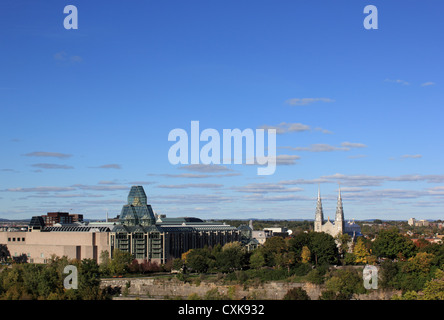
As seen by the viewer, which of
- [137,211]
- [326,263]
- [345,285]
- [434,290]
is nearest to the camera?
[434,290]

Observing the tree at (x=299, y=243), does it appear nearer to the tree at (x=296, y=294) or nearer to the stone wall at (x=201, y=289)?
the stone wall at (x=201, y=289)

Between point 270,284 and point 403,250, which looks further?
point 403,250

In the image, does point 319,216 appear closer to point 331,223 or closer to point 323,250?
point 331,223

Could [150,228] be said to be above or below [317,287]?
above

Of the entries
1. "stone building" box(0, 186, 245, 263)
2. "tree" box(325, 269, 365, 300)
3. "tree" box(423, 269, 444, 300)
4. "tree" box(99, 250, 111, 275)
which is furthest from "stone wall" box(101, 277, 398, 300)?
"stone building" box(0, 186, 245, 263)

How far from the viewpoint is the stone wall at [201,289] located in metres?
84.5

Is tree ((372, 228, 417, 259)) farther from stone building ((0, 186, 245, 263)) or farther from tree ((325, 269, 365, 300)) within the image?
stone building ((0, 186, 245, 263))

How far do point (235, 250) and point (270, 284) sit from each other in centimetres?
1272

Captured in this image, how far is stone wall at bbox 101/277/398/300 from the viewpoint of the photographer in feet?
277

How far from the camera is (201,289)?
289 feet

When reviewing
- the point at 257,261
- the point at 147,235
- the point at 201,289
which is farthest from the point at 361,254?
the point at 147,235

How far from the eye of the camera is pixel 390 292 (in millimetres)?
83375
